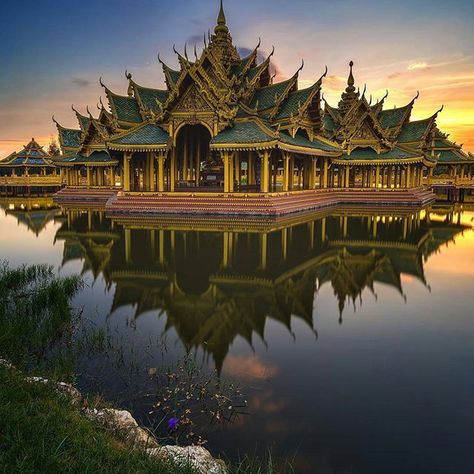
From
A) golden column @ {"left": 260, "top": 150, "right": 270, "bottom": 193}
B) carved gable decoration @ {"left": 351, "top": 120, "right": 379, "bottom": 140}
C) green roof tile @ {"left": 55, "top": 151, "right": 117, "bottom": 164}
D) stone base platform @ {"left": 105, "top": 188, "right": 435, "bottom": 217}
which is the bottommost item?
stone base platform @ {"left": 105, "top": 188, "right": 435, "bottom": 217}

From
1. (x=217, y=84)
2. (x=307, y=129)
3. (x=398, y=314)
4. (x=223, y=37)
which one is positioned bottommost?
(x=398, y=314)

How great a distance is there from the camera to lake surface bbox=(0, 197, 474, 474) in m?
3.44

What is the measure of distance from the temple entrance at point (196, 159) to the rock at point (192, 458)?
991 inches

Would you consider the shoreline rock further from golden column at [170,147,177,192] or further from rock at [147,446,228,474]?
golden column at [170,147,177,192]

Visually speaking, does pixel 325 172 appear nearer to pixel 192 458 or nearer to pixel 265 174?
pixel 265 174

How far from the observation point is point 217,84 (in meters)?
24.1

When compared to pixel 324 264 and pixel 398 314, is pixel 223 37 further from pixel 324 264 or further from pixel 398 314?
pixel 398 314

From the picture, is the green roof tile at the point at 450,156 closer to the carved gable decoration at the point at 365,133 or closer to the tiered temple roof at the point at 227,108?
the carved gable decoration at the point at 365,133

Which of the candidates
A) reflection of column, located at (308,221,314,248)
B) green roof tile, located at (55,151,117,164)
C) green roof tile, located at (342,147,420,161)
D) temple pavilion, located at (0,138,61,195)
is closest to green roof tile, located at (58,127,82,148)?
temple pavilion, located at (0,138,61,195)

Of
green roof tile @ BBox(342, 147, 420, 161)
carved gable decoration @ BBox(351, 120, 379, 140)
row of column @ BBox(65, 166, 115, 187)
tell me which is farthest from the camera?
row of column @ BBox(65, 166, 115, 187)

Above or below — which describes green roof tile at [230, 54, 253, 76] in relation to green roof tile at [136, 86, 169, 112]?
above

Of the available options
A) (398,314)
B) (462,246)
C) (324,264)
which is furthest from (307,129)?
(398,314)

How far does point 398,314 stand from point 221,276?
3845 mm

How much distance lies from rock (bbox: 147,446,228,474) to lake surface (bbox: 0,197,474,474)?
298 mm
